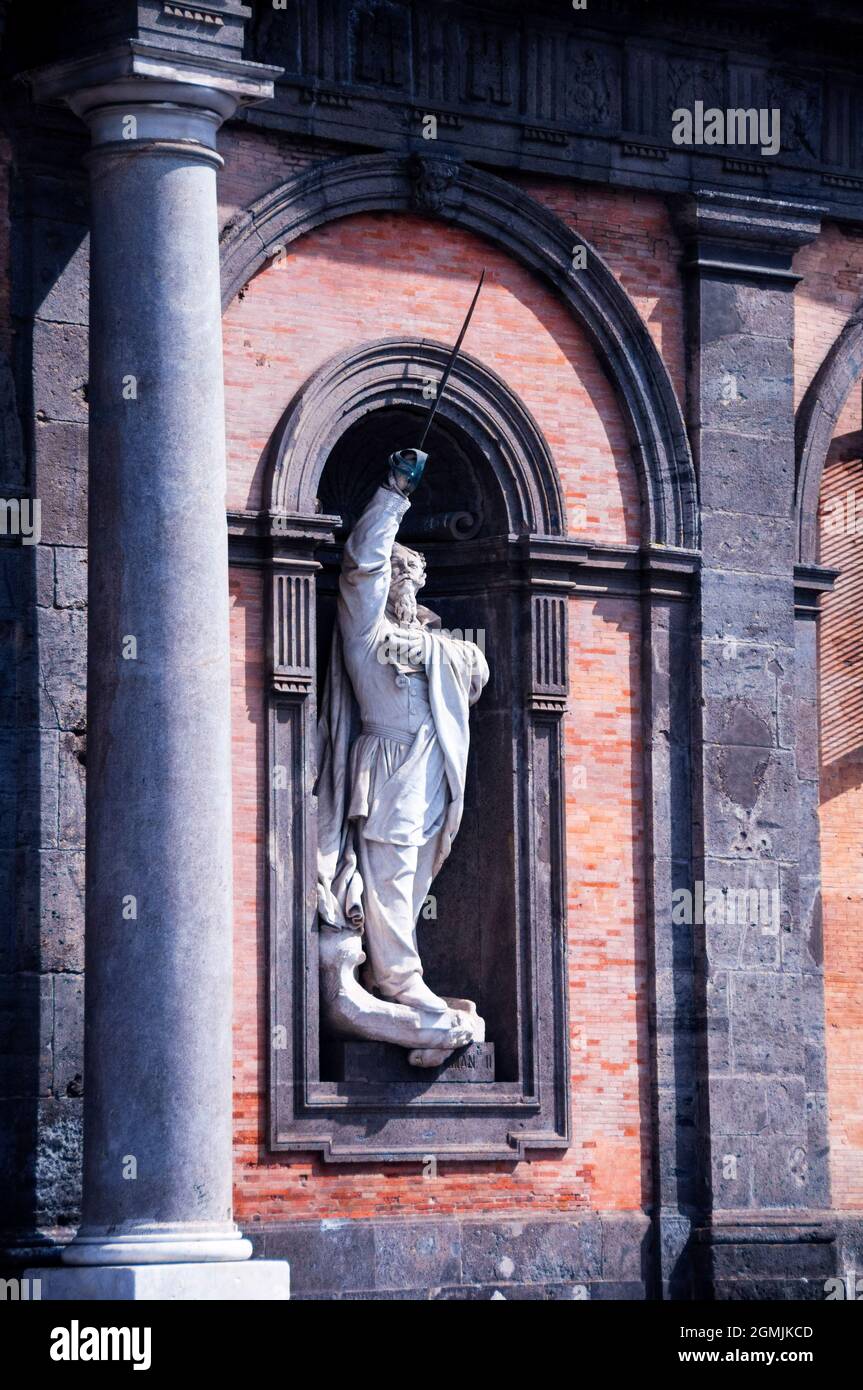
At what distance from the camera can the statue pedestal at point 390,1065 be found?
787 inches

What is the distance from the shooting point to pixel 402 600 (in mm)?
20594

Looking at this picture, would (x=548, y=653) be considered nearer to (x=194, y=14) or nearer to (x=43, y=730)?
(x=43, y=730)

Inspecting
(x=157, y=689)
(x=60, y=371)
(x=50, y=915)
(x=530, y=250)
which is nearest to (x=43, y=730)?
(x=50, y=915)

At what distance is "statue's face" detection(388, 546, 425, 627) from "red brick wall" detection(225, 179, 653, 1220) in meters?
1.04

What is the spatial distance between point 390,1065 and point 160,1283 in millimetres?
3281

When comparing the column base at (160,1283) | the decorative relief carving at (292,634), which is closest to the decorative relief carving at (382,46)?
the decorative relief carving at (292,634)

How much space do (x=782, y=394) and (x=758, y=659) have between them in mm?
1858

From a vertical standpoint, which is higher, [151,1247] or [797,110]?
[797,110]

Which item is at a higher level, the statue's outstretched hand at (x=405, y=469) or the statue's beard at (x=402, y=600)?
the statue's outstretched hand at (x=405, y=469)

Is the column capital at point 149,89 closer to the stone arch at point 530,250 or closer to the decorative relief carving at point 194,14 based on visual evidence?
the decorative relief carving at point 194,14

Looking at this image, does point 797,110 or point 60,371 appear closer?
point 60,371

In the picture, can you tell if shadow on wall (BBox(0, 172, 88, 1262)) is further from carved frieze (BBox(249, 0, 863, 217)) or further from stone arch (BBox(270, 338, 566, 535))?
carved frieze (BBox(249, 0, 863, 217))

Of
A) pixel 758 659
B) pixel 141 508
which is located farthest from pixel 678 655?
pixel 141 508
